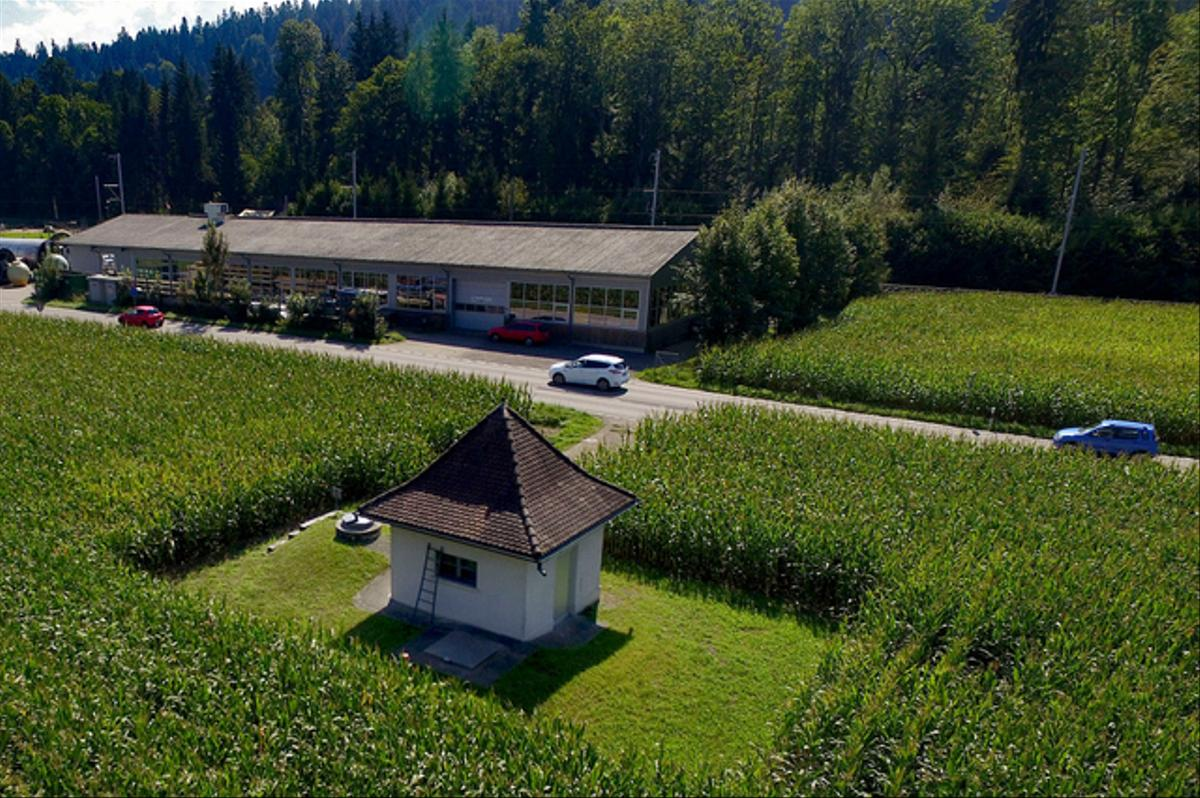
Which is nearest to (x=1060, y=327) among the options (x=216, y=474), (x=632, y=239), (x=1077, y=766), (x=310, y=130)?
(x=632, y=239)

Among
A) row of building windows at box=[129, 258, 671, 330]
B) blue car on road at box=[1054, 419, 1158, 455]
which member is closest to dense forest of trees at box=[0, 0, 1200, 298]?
row of building windows at box=[129, 258, 671, 330]

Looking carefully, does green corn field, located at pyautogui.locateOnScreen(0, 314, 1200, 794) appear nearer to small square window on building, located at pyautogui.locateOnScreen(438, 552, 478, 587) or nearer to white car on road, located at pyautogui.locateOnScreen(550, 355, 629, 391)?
small square window on building, located at pyautogui.locateOnScreen(438, 552, 478, 587)

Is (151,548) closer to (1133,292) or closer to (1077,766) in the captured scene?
(1077,766)

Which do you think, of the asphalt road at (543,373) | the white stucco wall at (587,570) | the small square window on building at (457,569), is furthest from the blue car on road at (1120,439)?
the small square window on building at (457,569)

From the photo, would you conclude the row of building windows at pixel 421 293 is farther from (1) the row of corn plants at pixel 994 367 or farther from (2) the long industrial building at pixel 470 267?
(1) the row of corn plants at pixel 994 367

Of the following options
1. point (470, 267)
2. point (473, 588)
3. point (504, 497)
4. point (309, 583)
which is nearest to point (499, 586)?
point (473, 588)
